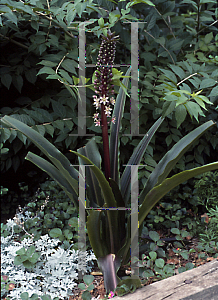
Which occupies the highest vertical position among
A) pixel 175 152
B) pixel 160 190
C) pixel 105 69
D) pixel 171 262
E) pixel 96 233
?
pixel 105 69

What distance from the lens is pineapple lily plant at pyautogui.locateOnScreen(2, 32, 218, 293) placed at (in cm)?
94

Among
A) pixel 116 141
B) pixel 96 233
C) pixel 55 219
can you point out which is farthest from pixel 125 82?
pixel 55 219

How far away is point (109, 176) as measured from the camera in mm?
1125

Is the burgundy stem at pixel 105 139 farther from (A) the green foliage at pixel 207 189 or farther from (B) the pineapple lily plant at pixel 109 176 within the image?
(A) the green foliage at pixel 207 189

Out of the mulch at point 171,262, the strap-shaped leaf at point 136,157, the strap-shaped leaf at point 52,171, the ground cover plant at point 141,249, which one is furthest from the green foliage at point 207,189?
the strap-shaped leaf at point 52,171

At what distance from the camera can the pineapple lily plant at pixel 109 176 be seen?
3.10 feet

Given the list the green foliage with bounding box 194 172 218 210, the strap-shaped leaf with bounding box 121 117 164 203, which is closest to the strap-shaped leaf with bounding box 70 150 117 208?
the strap-shaped leaf with bounding box 121 117 164 203

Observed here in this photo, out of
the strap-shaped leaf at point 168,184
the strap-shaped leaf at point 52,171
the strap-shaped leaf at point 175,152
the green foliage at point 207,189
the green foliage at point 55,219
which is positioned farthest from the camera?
the green foliage at point 207,189

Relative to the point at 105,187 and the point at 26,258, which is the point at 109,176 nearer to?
the point at 105,187

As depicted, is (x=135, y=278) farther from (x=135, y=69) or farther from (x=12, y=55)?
(x=12, y=55)

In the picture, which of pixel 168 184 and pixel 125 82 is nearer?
pixel 168 184

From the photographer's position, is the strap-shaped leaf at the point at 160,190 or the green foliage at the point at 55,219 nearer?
the strap-shaped leaf at the point at 160,190

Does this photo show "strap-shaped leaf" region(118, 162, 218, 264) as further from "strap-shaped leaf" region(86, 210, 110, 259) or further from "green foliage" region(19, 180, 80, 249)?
"green foliage" region(19, 180, 80, 249)

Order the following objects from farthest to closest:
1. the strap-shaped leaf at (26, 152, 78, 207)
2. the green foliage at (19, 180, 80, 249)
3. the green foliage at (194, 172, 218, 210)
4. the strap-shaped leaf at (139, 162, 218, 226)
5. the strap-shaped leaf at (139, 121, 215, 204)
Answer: the green foliage at (194, 172, 218, 210), the green foliage at (19, 180, 80, 249), the strap-shaped leaf at (26, 152, 78, 207), the strap-shaped leaf at (139, 121, 215, 204), the strap-shaped leaf at (139, 162, 218, 226)
